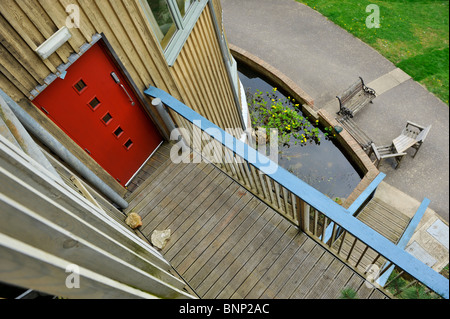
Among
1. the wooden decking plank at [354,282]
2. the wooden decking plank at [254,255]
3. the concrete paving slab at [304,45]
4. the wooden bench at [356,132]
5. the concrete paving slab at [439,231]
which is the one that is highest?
the concrete paving slab at [304,45]

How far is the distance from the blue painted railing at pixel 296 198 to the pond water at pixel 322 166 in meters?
4.28

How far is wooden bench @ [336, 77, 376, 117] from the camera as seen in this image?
8141mm

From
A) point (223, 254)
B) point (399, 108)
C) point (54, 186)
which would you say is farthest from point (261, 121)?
point (54, 186)

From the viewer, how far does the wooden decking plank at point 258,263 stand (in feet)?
11.2

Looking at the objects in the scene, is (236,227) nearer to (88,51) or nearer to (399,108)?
(88,51)

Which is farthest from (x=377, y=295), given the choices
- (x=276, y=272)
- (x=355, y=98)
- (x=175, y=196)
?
(x=355, y=98)

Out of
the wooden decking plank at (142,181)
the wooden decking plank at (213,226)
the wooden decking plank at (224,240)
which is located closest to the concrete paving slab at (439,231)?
the wooden decking plank at (224,240)

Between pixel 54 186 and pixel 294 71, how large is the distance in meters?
8.92

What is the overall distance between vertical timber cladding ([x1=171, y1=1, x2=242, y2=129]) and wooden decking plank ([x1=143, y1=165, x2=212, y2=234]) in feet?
4.24

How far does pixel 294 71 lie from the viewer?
370 inches

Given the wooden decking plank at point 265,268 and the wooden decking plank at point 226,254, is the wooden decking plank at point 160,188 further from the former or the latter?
the wooden decking plank at point 265,268

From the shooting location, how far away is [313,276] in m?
3.34

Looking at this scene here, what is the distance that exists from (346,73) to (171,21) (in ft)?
22.7

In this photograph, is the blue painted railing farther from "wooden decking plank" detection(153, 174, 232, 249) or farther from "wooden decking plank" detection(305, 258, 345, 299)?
"wooden decking plank" detection(153, 174, 232, 249)
